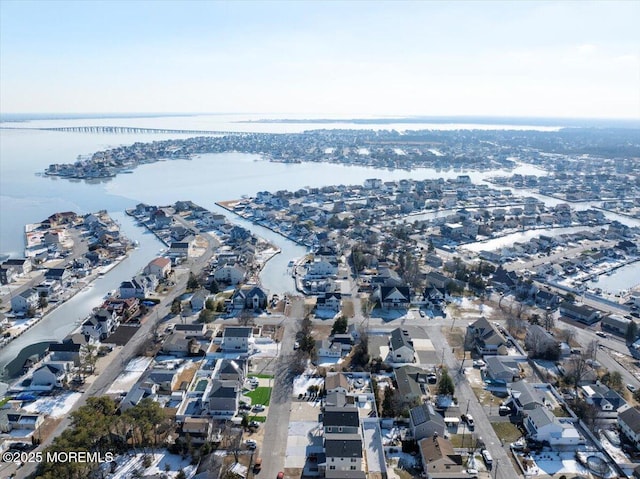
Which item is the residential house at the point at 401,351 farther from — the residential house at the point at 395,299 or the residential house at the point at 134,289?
the residential house at the point at 134,289

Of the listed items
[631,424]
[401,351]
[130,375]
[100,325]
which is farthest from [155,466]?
[631,424]

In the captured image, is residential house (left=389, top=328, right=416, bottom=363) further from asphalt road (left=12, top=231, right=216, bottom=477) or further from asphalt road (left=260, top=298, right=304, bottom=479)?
asphalt road (left=12, top=231, right=216, bottom=477)

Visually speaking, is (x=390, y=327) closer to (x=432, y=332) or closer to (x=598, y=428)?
(x=432, y=332)

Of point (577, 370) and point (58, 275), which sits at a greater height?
point (58, 275)

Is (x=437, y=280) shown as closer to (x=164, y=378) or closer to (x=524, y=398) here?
(x=524, y=398)

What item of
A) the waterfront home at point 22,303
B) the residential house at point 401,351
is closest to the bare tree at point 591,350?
the residential house at point 401,351
